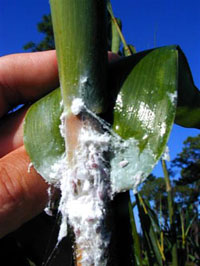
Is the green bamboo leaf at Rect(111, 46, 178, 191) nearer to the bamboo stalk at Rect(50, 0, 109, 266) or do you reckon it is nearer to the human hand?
the bamboo stalk at Rect(50, 0, 109, 266)

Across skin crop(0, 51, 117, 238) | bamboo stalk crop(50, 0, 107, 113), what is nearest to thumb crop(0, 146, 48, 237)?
skin crop(0, 51, 117, 238)

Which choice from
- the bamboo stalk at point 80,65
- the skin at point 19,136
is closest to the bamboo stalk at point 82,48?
the bamboo stalk at point 80,65

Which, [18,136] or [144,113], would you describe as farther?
[18,136]

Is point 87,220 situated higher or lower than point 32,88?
lower

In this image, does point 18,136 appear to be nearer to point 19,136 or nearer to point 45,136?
point 19,136

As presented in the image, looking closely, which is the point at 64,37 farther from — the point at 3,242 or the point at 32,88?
the point at 3,242

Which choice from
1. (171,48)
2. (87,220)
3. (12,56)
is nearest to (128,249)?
(87,220)

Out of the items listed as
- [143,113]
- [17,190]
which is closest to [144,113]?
[143,113]
